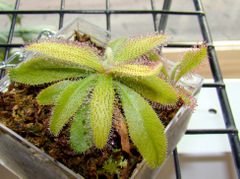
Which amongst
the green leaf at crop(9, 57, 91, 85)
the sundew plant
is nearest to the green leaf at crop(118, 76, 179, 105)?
the sundew plant

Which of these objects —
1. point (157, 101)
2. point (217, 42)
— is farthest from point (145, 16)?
point (157, 101)

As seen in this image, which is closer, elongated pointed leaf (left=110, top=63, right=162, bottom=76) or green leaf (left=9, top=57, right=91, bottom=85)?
elongated pointed leaf (left=110, top=63, right=162, bottom=76)

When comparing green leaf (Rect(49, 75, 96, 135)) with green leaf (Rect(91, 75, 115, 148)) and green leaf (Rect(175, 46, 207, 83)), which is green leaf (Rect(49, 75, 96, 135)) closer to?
green leaf (Rect(91, 75, 115, 148))

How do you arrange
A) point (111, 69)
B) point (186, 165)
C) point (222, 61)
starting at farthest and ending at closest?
point (222, 61), point (186, 165), point (111, 69)

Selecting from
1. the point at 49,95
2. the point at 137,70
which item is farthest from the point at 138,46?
the point at 49,95

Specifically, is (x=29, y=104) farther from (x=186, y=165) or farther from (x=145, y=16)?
(x=145, y=16)

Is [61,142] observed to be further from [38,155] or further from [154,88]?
Result: [154,88]

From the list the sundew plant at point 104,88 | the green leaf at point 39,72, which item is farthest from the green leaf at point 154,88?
the green leaf at point 39,72

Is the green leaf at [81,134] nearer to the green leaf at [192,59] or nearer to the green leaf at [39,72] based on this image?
the green leaf at [39,72]
